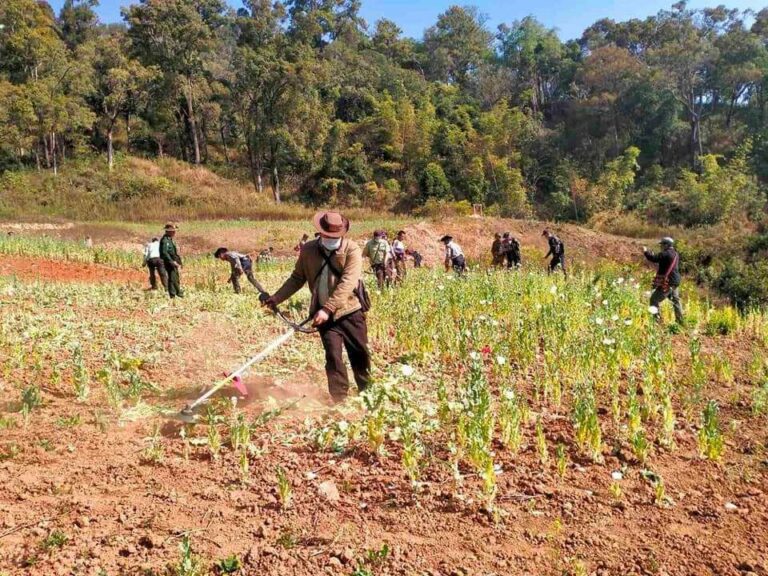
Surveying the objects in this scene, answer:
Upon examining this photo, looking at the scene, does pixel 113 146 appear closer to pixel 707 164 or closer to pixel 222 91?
pixel 222 91

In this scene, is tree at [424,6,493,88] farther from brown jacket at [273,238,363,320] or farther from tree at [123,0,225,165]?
brown jacket at [273,238,363,320]

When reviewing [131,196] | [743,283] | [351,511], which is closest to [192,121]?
[131,196]

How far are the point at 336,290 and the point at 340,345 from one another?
18.0 inches

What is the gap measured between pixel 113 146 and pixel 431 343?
4354cm

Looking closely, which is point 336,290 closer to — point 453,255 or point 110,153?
point 453,255

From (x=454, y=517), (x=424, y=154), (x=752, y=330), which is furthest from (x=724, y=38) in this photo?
(x=454, y=517)

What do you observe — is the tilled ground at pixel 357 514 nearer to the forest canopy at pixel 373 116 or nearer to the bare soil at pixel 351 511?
the bare soil at pixel 351 511

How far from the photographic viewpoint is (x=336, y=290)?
4570 millimetres

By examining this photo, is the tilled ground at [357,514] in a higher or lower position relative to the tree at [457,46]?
lower

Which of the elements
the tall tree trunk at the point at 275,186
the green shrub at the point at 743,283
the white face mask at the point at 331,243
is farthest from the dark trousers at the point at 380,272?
the tall tree trunk at the point at 275,186

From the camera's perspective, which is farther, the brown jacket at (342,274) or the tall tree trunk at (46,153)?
the tall tree trunk at (46,153)

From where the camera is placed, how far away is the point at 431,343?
6.48 m

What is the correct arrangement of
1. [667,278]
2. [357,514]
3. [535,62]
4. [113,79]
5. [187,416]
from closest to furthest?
1. [357,514]
2. [187,416]
3. [667,278]
4. [113,79]
5. [535,62]

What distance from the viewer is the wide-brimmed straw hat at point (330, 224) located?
178 inches
